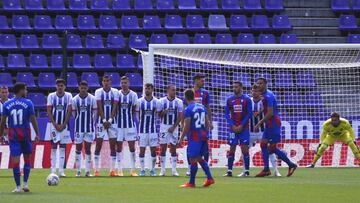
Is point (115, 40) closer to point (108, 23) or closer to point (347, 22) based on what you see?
point (108, 23)

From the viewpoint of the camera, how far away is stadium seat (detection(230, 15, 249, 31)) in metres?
32.5

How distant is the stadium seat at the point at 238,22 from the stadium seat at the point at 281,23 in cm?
104

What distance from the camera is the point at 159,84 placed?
24.9 metres

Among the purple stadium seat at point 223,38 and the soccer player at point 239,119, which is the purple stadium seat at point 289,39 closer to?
the purple stadium seat at point 223,38

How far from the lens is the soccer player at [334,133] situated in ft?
80.5

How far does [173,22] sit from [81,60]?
12.3 ft

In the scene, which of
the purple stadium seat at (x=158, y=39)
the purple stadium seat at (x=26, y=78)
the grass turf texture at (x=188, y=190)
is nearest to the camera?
the grass turf texture at (x=188, y=190)

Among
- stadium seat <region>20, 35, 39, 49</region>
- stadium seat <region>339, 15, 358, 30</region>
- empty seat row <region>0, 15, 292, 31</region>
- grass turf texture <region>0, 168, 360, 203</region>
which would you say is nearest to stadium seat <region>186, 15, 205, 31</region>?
empty seat row <region>0, 15, 292, 31</region>

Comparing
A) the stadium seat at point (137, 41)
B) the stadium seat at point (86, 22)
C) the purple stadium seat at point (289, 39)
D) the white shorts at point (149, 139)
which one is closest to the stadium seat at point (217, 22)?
the purple stadium seat at point (289, 39)

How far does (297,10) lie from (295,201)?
2207cm

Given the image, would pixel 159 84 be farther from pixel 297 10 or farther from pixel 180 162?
pixel 297 10

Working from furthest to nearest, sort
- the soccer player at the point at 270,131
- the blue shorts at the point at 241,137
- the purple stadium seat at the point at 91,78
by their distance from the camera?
the purple stadium seat at the point at 91,78 → the blue shorts at the point at 241,137 → the soccer player at the point at 270,131

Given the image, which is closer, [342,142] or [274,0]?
[342,142]

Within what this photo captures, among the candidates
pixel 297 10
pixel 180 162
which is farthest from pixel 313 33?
pixel 180 162
